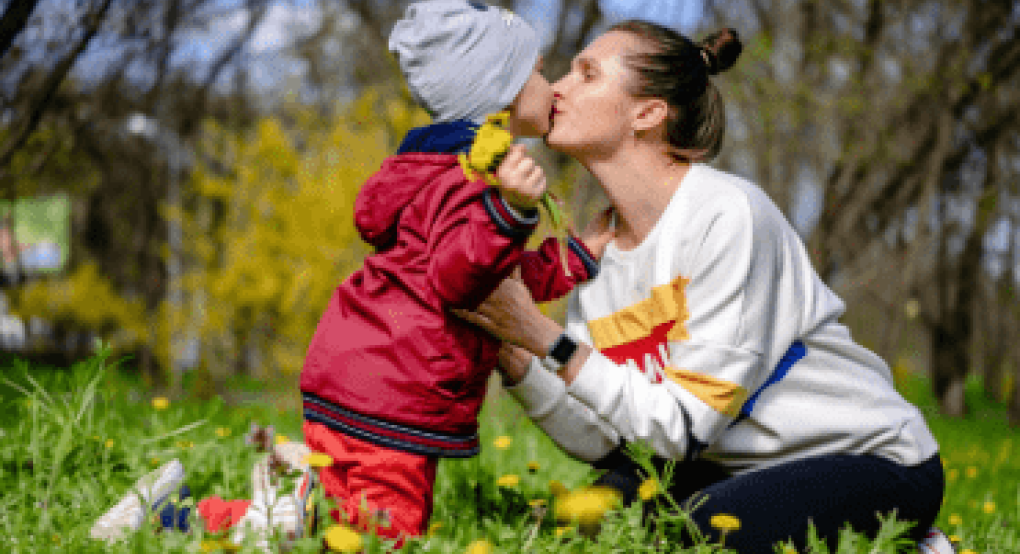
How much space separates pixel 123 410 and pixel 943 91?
24.7 ft

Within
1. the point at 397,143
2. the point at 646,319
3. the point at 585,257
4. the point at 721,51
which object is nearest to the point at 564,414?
the point at 646,319

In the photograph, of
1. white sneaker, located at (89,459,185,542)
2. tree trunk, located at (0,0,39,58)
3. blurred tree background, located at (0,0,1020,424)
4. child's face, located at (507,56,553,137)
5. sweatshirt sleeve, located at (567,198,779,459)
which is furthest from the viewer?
blurred tree background, located at (0,0,1020,424)

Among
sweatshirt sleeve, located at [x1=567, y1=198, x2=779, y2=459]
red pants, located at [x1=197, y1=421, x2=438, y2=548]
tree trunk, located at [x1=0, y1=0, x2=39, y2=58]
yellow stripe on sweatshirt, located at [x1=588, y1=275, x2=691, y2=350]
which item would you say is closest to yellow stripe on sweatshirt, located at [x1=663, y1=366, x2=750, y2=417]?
sweatshirt sleeve, located at [x1=567, y1=198, x2=779, y2=459]

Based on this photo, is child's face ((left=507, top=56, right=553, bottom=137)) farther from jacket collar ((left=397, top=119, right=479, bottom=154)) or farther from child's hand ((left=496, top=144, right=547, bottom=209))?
child's hand ((left=496, top=144, right=547, bottom=209))

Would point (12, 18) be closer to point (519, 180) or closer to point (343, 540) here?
point (519, 180)

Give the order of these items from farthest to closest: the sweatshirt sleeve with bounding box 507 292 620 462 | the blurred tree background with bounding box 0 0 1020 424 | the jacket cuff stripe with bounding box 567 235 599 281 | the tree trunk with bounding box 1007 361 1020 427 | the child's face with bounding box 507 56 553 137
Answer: the tree trunk with bounding box 1007 361 1020 427 < the blurred tree background with bounding box 0 0 1020 424 < the sweatshirt sleeve with bounding box 507 292 620 462 < the jacket cuff stripe with bounding box 567 235 599 281 < the child's face with bounding box 507 56 553 137

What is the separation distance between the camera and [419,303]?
72.3 inches

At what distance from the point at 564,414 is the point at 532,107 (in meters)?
0.84

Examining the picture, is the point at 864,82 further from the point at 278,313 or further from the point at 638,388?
the point at 278,313

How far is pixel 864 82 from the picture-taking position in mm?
7082

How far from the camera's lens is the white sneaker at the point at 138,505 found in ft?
5.57

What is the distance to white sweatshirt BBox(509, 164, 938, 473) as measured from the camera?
1.84 m

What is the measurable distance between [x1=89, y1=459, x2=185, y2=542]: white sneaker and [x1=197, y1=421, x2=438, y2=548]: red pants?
0.30 ft

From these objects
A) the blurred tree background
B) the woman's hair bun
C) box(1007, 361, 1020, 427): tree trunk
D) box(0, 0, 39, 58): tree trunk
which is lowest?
box(1007, 361, 1020, 427): tree trunk
